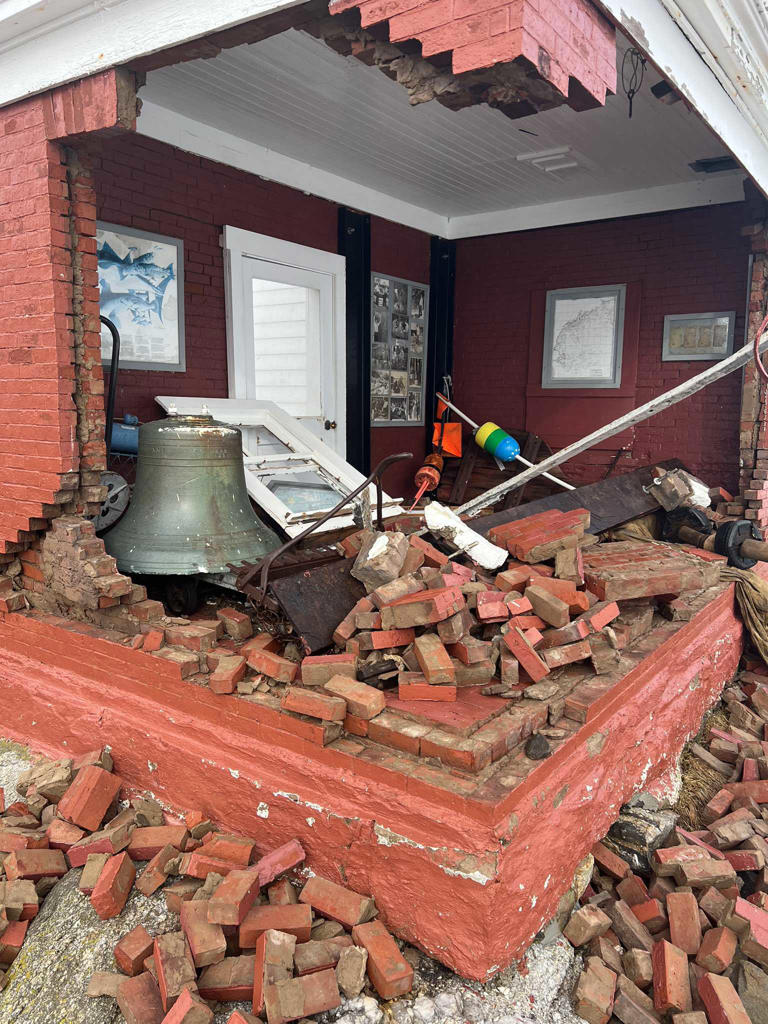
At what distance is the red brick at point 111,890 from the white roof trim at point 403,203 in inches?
203

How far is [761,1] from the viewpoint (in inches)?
136

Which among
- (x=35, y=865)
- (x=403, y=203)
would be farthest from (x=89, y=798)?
(x=403, y=203)

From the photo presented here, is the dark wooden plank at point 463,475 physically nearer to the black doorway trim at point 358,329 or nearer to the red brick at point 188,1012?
the black doorway trim at point 358,329

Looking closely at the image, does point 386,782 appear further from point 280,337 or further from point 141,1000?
point 280,337

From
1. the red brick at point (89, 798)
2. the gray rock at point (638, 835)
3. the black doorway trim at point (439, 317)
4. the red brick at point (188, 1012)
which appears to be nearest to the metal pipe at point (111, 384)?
the red brick at point (89, 798)

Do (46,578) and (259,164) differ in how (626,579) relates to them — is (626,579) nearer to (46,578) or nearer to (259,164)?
(46,578)

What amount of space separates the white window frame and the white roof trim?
211cm

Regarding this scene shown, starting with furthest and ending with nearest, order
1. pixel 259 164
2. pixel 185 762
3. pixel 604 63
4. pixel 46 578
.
A: pixel 259 164
pixel 46 578
pixel 185 762
pixel 604 63

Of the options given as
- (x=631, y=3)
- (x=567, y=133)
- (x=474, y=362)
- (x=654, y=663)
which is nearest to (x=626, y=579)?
(x=654, y=663)

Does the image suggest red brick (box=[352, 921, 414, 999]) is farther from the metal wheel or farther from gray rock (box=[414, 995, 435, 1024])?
the metal wheel

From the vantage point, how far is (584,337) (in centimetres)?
792

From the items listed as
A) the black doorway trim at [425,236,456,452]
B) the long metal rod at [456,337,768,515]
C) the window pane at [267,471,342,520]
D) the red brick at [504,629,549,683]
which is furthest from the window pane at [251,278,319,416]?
the red brick at [504,629,549,683]

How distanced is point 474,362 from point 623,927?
7.06 m

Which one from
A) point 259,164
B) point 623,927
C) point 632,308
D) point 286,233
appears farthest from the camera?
point 632,308
